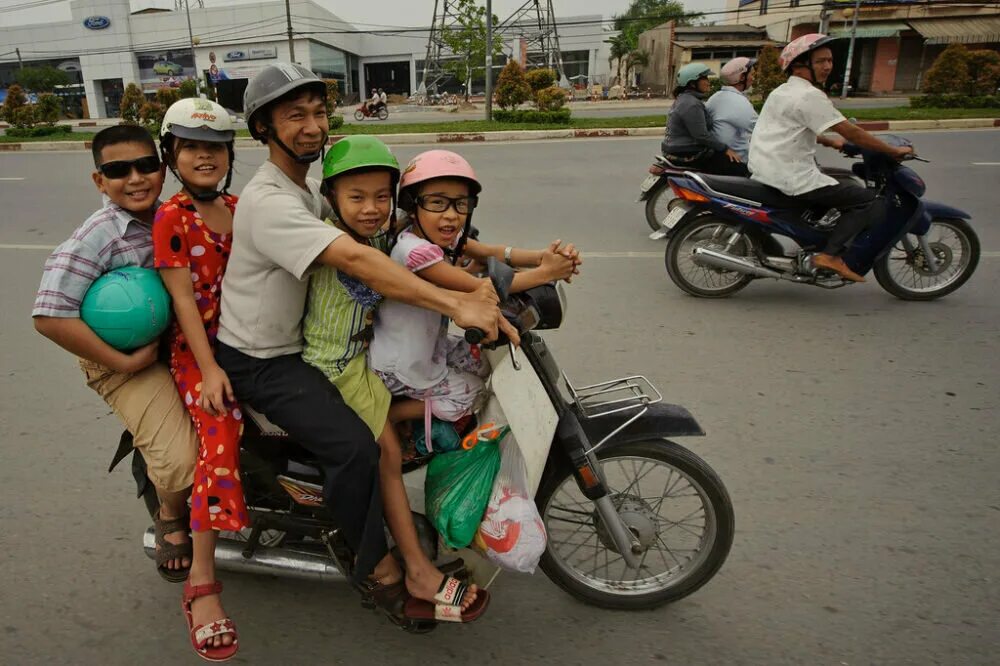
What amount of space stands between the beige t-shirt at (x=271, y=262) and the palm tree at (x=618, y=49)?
52.6m

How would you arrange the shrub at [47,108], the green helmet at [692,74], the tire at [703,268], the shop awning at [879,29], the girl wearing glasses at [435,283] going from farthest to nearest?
the shop awning at [879,29]
the shrub at [47,108]
the green helmet at [692,74]
the tire at [703,268]
the girl wearing glasses at [435,283]

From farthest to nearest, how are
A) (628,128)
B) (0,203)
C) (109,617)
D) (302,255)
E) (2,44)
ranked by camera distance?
1. (2,44)
2. (628,128)
3. (0,203)
4. (109,617)
5. (302,255)

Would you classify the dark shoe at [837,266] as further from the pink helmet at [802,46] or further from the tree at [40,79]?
the tree at [40,79]

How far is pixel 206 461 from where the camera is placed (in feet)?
6.21

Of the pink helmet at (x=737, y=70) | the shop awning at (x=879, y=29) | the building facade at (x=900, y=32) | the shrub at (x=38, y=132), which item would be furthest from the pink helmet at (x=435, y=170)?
the shop awning at (x=879, y=29)

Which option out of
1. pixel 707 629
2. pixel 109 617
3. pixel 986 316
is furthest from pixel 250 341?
pixel 986 316

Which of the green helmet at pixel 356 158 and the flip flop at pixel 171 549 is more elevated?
the green helmet at pixel 356 158

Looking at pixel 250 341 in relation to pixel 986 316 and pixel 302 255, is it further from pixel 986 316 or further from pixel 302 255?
pixel 986 316

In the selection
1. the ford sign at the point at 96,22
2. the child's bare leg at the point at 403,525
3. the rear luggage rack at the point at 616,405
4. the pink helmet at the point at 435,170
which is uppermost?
the ford sign at the point at 96,22

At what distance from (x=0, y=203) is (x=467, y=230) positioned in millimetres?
9641

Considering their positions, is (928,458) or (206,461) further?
(928,458)

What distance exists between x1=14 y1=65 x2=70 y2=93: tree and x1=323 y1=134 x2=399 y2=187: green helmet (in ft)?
163

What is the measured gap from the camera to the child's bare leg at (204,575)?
1.93m

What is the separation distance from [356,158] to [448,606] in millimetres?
1273
